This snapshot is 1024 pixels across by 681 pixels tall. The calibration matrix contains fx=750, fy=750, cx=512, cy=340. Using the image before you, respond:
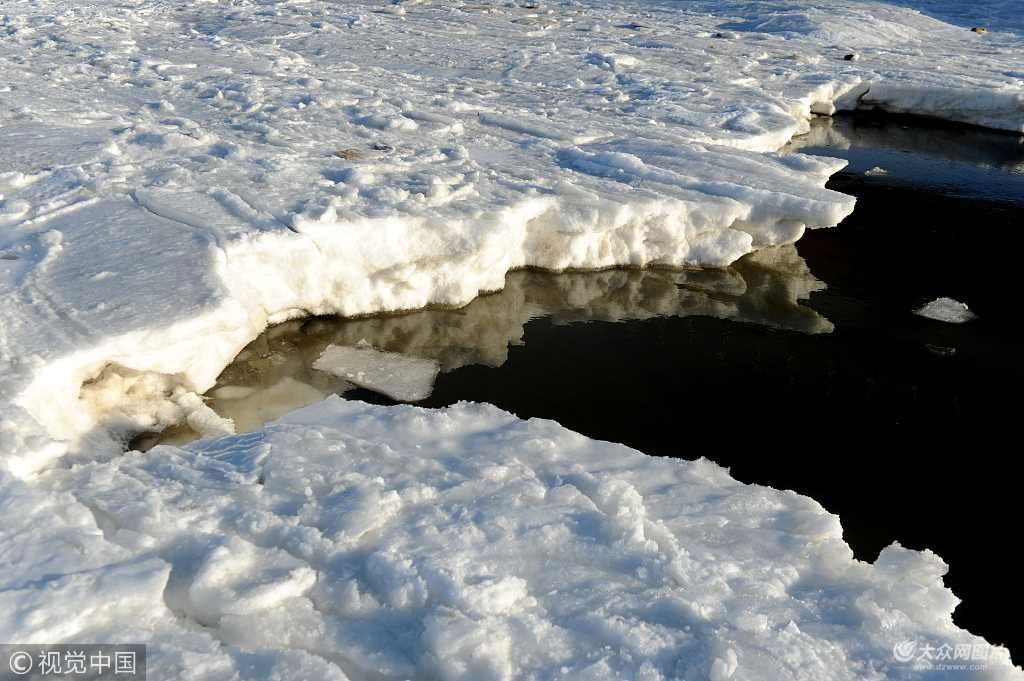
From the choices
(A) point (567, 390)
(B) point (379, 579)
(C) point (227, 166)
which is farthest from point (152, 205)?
(B) point (379, 579)

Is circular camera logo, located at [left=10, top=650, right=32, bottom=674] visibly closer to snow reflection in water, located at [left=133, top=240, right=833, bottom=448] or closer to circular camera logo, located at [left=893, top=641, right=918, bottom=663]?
snow reflection in water, located at [left=133, top=240, right=833, bottom=448]

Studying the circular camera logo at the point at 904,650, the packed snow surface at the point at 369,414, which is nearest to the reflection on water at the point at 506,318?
the packed snow surface at the point at 369,414

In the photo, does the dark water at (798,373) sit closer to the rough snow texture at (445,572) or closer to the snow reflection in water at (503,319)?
the snow reflection in water at (503,319)

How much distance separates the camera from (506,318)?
191 inches

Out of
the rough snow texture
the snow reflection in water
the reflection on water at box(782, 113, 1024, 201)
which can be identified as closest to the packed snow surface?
the rough snow texture

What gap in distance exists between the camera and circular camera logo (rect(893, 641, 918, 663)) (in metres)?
2.24

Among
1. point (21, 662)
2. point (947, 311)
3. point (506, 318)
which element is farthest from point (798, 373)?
point (21, 662)

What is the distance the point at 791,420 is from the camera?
3.95 meters

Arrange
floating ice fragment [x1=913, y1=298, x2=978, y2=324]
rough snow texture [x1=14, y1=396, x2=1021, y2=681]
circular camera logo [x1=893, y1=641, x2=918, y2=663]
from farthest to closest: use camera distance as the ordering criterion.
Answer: floating ice fragment [x1=913, y1=298, x2=978, y2=324]
circular camera logo [x1=893, y1=641, x2=918, y2=663]
rough snow texture [x1=14, y1=396, x2=1021, y2=681]

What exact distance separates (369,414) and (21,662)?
1.68 m

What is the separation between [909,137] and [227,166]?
7.90m

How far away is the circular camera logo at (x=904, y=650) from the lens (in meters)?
2.24

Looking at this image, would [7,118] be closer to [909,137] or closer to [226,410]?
[226,410]

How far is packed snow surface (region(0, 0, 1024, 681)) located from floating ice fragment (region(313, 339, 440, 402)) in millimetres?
386
